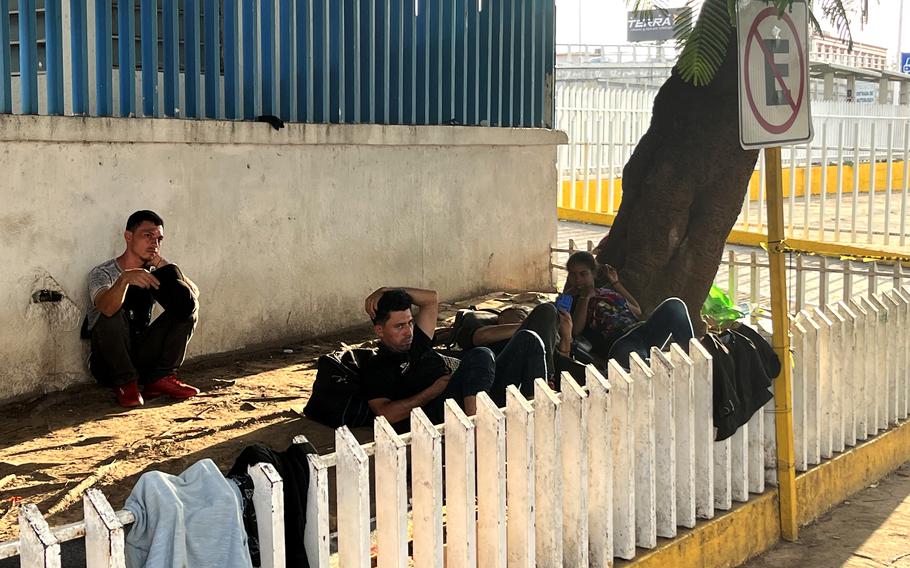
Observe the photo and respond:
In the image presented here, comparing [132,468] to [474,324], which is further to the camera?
[474,324]

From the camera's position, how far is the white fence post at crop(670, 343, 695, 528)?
204 inches

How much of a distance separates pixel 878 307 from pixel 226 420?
3790 mm

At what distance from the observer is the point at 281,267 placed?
907cm

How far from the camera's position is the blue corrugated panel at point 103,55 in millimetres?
7695

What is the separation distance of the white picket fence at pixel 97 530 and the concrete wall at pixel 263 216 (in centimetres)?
433

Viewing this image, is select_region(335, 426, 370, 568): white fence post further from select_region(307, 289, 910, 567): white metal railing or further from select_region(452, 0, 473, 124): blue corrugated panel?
select_region(452, 0, 473, 124): blue corrugated panel

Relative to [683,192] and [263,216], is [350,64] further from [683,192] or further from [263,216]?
[683,192]

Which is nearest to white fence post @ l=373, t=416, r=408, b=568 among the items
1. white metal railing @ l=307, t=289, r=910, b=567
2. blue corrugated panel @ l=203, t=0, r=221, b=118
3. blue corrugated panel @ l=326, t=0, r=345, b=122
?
white metal railing @ l=307, t=289, r=910, b=567

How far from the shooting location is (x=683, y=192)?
812 cm

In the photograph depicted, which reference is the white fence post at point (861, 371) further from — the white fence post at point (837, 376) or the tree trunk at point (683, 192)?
the tree trunk at point (683, 192)

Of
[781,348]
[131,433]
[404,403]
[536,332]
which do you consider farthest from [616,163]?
[404,403]

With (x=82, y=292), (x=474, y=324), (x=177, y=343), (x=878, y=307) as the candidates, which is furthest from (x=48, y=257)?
(x=878, y=307)

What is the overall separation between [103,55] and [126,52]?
182 mm

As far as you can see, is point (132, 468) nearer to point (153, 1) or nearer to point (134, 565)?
point (134, 565)
